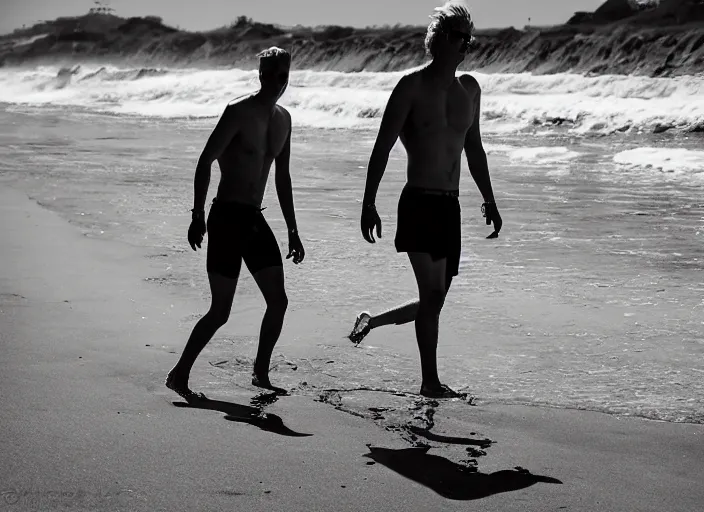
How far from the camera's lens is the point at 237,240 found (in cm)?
430

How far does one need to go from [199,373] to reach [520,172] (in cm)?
1097

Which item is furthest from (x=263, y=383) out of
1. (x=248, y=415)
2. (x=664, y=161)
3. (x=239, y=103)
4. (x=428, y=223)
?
(x=664, y=161)

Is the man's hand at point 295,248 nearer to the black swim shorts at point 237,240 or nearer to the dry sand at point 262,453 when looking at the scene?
the black swim shorts at point 237,240

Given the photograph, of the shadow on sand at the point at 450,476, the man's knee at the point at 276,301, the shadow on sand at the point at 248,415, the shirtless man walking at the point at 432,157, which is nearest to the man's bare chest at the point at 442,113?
the shirtless man walking at the point at 432,157

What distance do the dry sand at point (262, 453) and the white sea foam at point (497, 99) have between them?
2232 centimetres

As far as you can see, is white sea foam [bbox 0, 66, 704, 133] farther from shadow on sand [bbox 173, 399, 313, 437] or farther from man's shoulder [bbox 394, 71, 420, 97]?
shadow on sand [bbox 173, 399, 313, 437]

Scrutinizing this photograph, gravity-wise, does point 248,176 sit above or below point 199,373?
above

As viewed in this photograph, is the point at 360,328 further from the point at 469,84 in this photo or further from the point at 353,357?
the point at 469,84

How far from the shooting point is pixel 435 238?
4387 mm

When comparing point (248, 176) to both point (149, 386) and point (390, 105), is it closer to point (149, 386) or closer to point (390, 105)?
point (390, 105)

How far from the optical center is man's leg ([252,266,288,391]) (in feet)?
14.3

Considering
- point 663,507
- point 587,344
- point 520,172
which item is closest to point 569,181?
point 520,172

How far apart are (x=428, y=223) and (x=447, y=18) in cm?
90

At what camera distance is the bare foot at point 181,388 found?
416 centimetres
